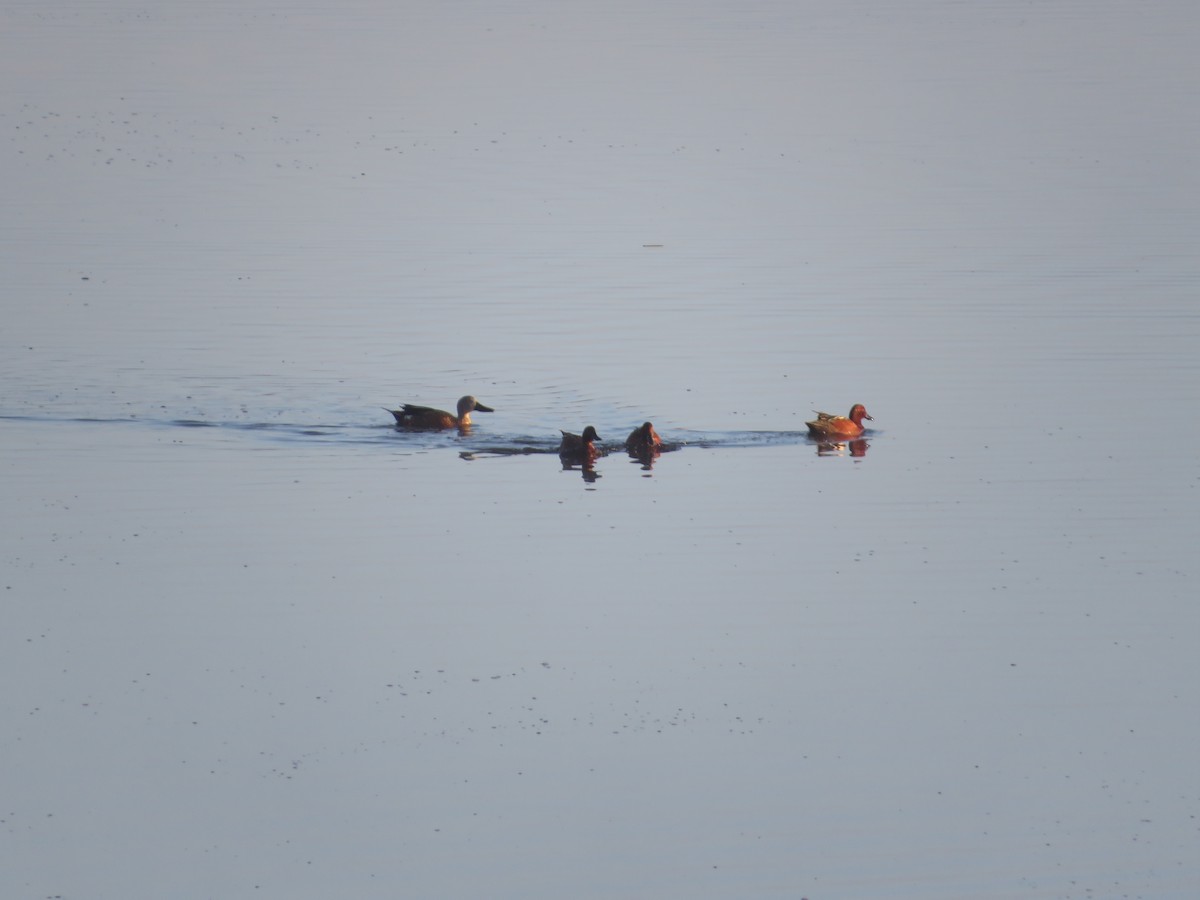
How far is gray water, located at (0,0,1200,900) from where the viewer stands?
30.4 feet

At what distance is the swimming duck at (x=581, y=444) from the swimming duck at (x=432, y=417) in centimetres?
125

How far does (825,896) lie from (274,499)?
26.4ft

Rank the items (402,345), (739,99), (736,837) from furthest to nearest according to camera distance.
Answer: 1. (739,99)
2. (402,345)
3. (736,837)

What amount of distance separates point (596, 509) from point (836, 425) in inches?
125

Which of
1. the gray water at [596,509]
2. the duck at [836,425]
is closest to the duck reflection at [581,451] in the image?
the gray water at [596,509]

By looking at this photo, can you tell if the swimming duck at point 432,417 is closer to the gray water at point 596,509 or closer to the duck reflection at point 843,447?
the gray water at point 596,509

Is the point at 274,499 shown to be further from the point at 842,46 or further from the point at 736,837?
the point at 842,46

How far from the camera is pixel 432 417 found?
17984 millimetres

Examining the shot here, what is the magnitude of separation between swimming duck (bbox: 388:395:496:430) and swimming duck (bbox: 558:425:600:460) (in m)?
Answer: 1.25

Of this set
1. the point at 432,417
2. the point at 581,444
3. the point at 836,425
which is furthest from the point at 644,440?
the point at 432,417

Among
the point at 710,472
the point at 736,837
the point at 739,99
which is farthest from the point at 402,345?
the point at 739,99

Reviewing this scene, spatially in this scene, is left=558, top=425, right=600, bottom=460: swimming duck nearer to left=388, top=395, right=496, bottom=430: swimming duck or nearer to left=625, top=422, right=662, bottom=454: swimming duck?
left=625, top=422, right=662, bottom=454: swimming duck

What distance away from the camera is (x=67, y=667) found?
36.4 feet

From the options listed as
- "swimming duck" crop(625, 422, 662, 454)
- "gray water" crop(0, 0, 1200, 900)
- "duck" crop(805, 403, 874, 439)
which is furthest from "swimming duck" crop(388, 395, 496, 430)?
"duck" crop(805, 403, 874, 439)
